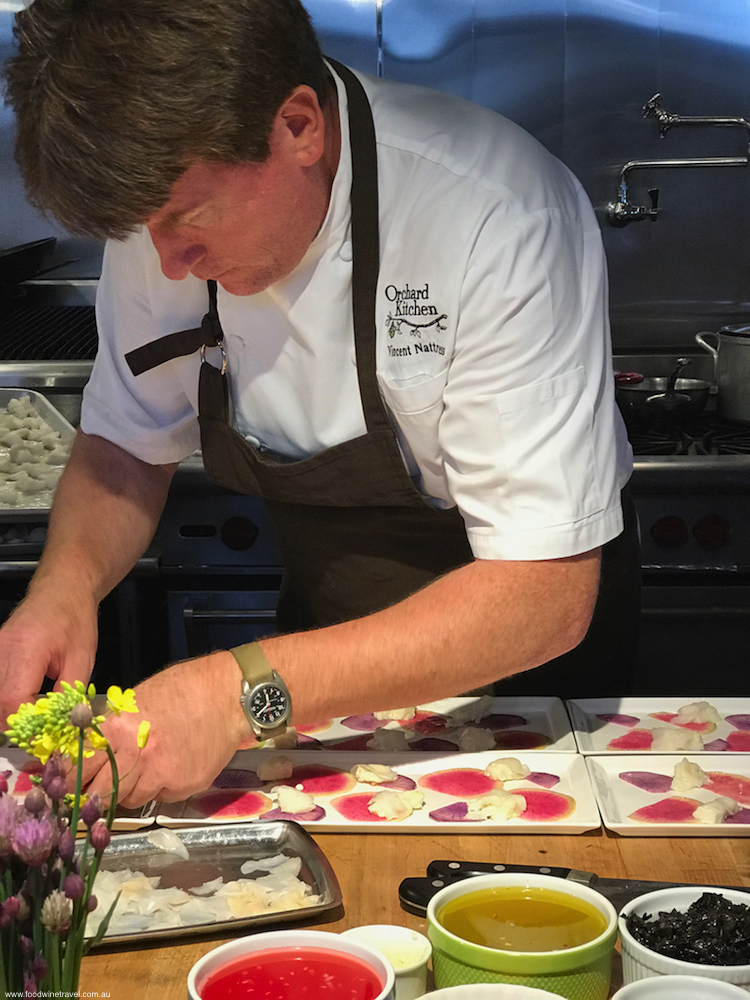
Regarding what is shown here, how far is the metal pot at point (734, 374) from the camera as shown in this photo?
2798 mm

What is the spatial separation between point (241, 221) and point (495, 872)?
2.48ft

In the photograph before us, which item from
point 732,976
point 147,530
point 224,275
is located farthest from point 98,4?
point 732,976

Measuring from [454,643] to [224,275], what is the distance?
0.53 m

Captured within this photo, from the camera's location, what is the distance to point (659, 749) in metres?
1.51

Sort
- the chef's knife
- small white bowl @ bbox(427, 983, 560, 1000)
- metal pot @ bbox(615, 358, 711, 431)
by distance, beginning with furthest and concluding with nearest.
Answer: metal pot @ bbox(615, 358, 711, 431) → the chef's knife → small white bowl @ bbox(427, 983, 560, 1000)

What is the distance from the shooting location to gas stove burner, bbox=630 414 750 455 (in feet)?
8.52

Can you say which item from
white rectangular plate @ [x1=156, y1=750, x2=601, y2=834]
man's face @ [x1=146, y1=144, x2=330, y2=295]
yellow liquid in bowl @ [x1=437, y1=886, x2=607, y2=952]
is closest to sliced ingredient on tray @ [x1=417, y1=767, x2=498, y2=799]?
white rectangular plate @ [x1=156, y1=750, x2=601, y2=834]

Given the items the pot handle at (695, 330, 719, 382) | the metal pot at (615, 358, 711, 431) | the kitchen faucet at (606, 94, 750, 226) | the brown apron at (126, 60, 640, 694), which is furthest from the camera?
the kitchen faucet at (606, 94, 750, 226)

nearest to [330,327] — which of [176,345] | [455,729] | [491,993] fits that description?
[176,345]

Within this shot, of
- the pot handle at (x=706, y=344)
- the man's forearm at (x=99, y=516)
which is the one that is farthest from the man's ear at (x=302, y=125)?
the pot handle at (x=706, y=344)

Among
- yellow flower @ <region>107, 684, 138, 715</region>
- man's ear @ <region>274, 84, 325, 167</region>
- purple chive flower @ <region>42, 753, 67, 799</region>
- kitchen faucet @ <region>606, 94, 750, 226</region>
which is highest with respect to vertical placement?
kitchen faucet @ <region>606, 94, 750, 226</region>

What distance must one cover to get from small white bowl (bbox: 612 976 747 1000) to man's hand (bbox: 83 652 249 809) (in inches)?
23.3

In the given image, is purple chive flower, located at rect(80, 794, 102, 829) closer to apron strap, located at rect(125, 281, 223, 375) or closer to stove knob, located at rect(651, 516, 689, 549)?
apron strap, located at rect(125, 281, 223, 375)

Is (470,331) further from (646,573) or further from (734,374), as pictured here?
(734,374)
